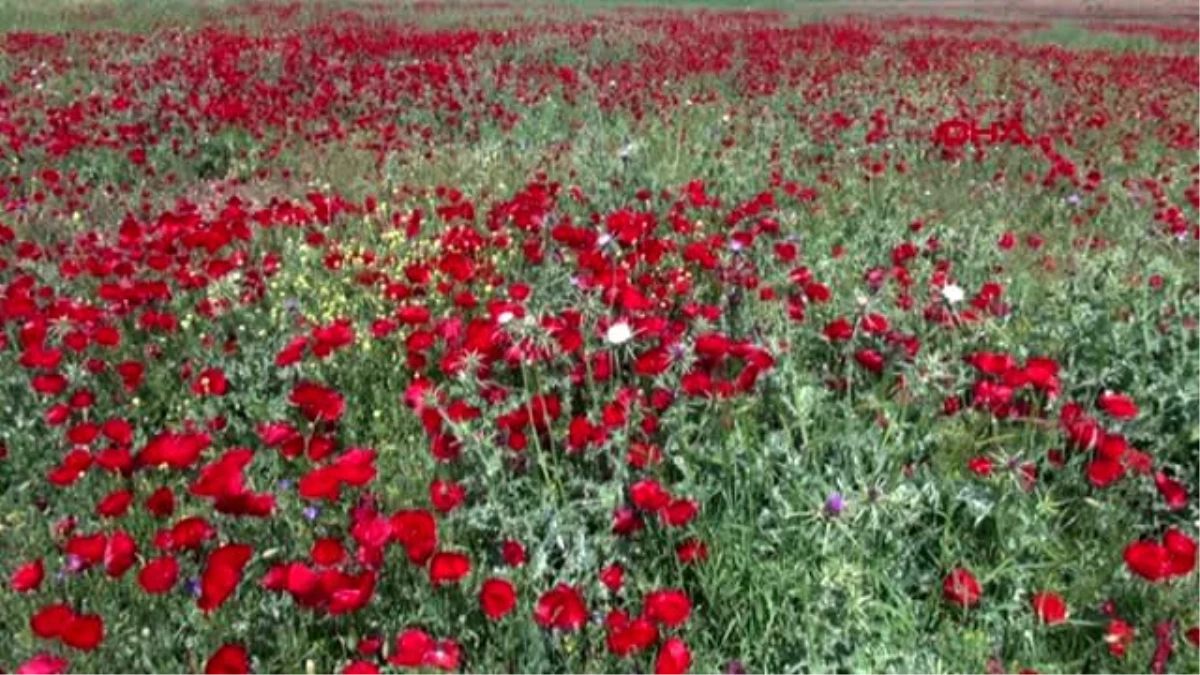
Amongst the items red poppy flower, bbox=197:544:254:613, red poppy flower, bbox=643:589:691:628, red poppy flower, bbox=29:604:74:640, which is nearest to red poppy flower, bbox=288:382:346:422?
red poppy flower, bbox=197:544:254:613

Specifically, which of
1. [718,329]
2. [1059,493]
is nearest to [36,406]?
[718,329]

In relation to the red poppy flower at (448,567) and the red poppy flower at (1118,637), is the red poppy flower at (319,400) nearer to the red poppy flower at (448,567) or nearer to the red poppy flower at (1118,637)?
the red poppy flower at (448,567)

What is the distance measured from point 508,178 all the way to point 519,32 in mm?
9917

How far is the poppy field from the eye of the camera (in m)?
2.02

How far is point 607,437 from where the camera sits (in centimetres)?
257

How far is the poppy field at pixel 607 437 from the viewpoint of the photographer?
2018mm

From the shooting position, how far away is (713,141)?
7922 mm

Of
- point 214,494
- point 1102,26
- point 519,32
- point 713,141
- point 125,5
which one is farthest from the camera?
point 1102,26

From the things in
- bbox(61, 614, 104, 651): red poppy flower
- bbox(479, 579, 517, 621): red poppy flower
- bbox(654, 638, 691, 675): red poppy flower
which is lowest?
bbox(654, 638, 691, 675): red poppy flower

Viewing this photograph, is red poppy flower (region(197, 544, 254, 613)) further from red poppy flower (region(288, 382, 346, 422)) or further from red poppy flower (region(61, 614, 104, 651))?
red poppy flower (region(288, 382, 346, 422))

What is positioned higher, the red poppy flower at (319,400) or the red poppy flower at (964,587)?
the red poppy flower at (319,400)

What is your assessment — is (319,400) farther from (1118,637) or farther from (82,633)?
(1118,637)

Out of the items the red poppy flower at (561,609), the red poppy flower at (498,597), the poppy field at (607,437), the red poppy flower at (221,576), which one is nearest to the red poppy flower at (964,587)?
the poppy field at (607,437)

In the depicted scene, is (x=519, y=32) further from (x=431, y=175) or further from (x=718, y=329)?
(x=718, y=329)
